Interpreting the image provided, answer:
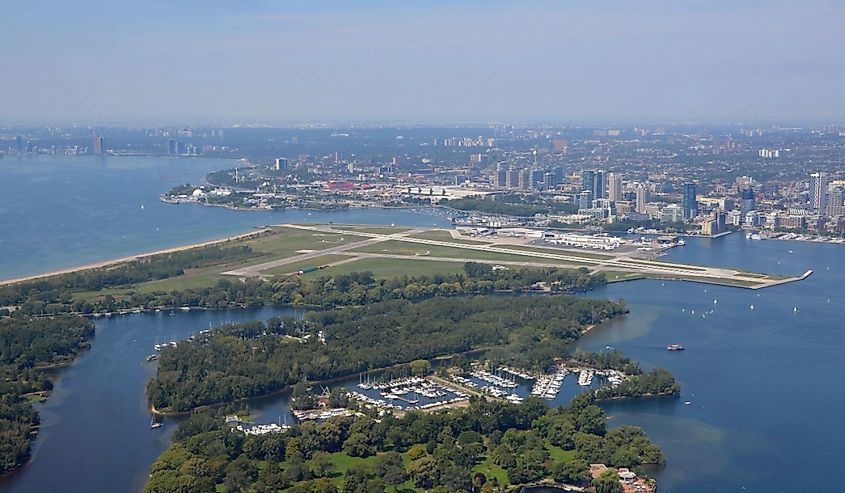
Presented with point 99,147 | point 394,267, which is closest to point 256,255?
point 394,267

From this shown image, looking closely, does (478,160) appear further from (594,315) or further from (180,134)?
(180,134)

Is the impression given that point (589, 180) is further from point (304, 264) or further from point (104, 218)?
point (104, 218)

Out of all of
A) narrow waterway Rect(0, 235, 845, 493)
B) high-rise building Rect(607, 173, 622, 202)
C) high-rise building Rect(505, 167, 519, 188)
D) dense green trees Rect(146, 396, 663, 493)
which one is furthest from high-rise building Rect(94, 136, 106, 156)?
dense green trees Rect(146, 396, 663, 493)

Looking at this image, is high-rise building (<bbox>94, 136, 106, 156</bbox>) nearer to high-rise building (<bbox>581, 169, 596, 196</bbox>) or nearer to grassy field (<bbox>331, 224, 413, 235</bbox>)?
high-rise building (<bbox>581, 169, 596, 196</bbox>)

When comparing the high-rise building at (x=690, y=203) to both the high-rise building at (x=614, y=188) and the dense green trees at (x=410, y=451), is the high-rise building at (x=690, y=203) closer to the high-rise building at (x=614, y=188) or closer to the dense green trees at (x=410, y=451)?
the high-rise building at (x=614, y=188)

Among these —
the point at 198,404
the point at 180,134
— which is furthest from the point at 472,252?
the point at 180,134

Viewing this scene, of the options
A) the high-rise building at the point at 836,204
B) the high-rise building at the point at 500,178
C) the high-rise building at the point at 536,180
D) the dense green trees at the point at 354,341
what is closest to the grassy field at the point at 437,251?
the dense green trees at the point at 354,341
